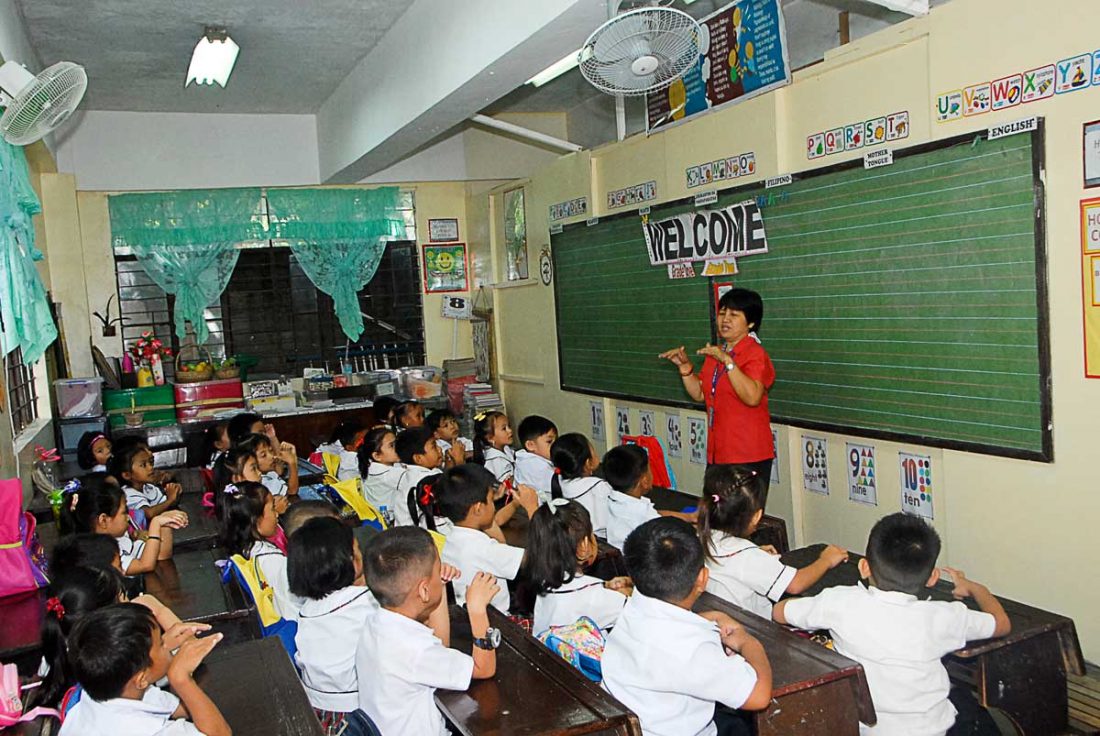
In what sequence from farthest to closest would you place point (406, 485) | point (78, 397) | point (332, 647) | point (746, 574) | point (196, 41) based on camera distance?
1. point (78, 397)
2. point (196, 41)
3. point (406, 485)
4. point (746, 574)
5. point (332, 647)

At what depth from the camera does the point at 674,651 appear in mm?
1865

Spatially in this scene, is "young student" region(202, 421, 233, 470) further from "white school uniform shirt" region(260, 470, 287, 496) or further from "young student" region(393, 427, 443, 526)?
"young student" region(393, 427, 443, 526)

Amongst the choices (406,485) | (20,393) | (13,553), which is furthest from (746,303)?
(20,393)

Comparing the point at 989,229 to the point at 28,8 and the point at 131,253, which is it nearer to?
the point at 28,8

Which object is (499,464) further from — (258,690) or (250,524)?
(258,690)

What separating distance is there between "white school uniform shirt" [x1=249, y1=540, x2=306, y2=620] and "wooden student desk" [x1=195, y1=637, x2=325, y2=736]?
1.77 ft

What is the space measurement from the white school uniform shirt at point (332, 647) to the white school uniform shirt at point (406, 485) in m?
1.28

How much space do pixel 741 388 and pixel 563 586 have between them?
1499 mm

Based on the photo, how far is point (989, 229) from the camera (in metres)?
3.31

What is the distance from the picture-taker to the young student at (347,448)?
197 inches

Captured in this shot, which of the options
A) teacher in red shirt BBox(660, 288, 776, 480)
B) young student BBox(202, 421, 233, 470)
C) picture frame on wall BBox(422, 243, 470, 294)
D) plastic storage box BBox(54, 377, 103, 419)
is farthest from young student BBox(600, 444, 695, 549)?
picture frame on wall BBox(422, 243, 470, 294)

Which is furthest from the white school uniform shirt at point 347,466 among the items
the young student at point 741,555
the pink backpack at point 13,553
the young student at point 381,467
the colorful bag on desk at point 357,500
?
the young student at point 741,555

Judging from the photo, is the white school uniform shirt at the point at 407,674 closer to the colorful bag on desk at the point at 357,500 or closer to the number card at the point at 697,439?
the colorful bag on desk at the point at 357,500

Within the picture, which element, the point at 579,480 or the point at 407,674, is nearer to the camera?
the point at 407,674
